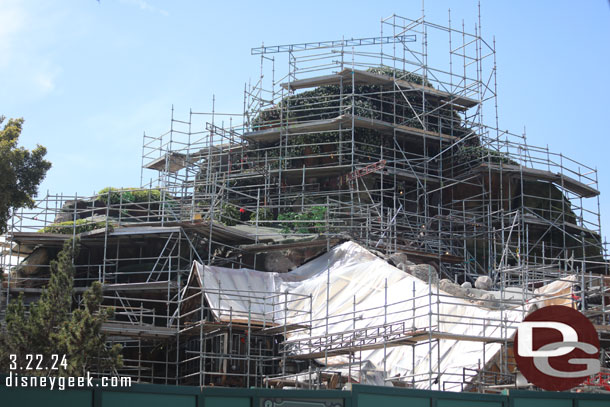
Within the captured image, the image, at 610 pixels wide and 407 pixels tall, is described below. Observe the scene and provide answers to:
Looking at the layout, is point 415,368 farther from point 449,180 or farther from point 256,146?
point 256,146

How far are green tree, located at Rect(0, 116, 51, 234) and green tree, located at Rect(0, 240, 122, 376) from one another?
561cm

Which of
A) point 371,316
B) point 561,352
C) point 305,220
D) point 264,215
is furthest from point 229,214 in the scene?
point 561,352

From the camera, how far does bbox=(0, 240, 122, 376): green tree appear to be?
2100 cm

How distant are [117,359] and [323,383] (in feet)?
16.8

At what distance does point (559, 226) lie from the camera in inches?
1486

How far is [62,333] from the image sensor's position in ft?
69.6

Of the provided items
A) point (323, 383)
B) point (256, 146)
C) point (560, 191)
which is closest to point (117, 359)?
point (323, 383)

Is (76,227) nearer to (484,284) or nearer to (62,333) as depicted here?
(62,333)

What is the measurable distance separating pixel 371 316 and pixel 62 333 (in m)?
8.74

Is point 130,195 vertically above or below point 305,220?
above

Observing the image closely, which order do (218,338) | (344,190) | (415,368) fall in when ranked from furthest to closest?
(344,190) → (218,338) → (415,368)

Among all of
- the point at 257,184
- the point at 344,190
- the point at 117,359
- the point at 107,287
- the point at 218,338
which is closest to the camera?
the point at 117,359

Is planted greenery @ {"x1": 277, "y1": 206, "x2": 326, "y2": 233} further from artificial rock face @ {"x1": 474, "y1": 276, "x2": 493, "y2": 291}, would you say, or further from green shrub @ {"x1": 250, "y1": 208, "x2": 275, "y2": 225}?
artificial rock face @ {"x1": 474, "y1": 276, "x2": 493, "y2": 291}
